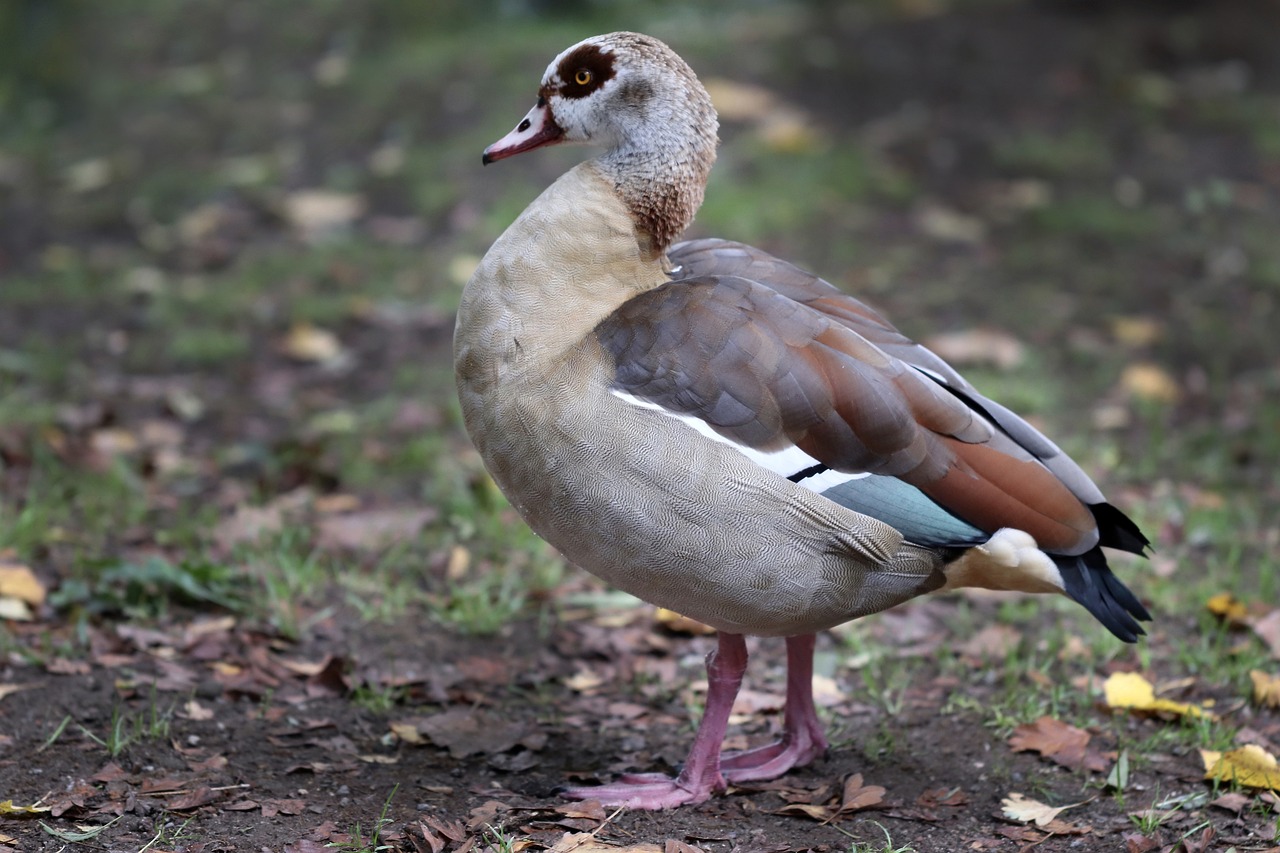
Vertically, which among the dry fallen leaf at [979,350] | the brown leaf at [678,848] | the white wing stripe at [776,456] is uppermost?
the white wing stripe at [776,456]

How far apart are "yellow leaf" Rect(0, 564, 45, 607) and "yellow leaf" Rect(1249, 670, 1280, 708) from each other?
3310 mm

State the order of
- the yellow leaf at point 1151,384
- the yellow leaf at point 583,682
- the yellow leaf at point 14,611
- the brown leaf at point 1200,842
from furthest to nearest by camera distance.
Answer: the yellow leaf at point 1151,384, the yellow leaf at point 583,682, the yellow leaf at point 14,611, the brown leaf at point 1200,842

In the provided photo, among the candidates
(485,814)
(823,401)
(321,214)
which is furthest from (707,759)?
(321,214)

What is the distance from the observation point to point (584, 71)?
3180 millimetres

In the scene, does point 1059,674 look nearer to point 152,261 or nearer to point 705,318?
point 705,318

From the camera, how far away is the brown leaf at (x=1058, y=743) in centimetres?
330

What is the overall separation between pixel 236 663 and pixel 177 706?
0.28m

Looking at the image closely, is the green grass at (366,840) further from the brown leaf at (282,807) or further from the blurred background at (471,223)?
the blurred background at (471,223)

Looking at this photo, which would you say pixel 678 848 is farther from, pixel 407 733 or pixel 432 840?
pixel 407 733

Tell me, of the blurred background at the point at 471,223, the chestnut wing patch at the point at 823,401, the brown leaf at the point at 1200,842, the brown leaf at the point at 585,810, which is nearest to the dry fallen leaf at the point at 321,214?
the blurred background at the point at 471,223

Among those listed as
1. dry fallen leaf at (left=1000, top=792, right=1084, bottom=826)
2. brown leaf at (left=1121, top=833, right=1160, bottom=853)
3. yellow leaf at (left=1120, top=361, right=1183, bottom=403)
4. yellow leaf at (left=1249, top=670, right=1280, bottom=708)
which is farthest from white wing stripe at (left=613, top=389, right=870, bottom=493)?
yellow leaf at (left=1120, top=361, right=1183, bottom=403)

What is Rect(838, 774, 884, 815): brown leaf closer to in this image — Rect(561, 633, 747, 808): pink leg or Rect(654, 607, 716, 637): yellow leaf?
Rect(561, 633, 747, 808): pink leg

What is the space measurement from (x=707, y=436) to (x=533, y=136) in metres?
0.93

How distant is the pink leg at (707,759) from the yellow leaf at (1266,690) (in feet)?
4.66
